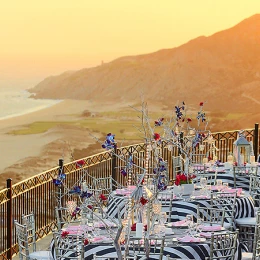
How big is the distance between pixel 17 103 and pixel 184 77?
33.5ft

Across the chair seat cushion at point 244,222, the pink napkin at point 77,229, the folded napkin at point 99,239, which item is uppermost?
the pink napkin at point 77,229

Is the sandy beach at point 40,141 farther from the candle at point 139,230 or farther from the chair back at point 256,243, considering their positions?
the candle at point 139,230

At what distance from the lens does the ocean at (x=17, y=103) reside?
43625mm

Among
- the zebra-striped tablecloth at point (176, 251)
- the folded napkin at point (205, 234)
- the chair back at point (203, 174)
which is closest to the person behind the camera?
the zebra-striped tablecloth at point (176, 251)

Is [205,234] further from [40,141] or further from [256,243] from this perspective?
[40,141]

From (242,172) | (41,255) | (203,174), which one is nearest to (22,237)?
(41,255)

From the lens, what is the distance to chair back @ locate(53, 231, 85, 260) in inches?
265

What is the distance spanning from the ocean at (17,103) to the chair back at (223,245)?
36346 millimetres

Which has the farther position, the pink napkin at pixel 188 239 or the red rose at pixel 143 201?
the pink napkin at pixel 188 239

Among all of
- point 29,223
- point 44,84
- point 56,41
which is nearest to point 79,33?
point 56,41

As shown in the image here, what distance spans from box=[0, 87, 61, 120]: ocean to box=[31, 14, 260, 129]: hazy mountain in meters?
2.32

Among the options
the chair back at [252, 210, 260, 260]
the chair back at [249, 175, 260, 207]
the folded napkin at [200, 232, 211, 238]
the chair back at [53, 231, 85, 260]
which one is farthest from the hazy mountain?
the chair back at [53, 231, 85, 260]

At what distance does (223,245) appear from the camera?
271 inches

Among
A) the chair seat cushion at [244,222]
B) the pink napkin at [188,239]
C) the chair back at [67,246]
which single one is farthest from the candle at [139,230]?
the chair seat cushion at [244,222]
